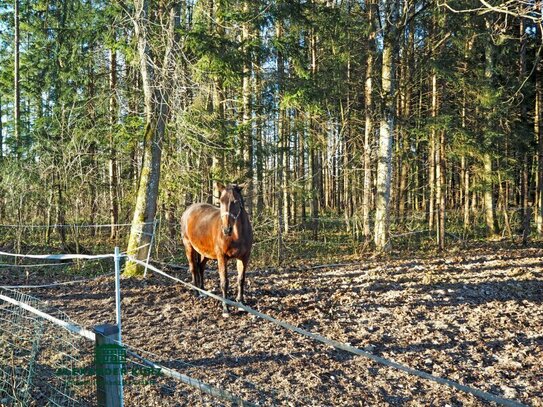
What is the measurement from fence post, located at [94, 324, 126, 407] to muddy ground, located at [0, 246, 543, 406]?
161 cm

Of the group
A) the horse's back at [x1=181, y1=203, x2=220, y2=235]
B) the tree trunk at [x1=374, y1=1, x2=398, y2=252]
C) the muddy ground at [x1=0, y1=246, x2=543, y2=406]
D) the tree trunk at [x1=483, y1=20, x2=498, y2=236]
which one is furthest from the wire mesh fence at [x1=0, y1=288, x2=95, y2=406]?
the tree trunk at [x1=483, y1=20, x2=498, y2=236]

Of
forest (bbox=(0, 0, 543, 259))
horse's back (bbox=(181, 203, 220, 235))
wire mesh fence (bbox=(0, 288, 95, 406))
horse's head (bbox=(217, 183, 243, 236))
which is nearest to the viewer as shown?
wire mesh fence (bbox=(0, 288, 95, 406))

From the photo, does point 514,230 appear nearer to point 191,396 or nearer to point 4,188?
point 191,396

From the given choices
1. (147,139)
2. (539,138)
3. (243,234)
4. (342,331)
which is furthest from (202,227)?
(539,138)

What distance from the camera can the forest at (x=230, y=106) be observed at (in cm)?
916

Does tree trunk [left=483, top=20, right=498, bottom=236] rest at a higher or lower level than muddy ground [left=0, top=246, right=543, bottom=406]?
higher

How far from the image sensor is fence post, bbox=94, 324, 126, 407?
95.0 inches

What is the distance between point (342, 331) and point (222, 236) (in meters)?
2.19

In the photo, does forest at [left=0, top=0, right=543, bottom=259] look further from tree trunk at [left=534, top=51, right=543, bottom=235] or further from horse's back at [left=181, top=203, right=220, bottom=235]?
horse's back at [left=181, top=203, right=220, bottom=235]

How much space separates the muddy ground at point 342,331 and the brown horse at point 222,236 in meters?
0.57

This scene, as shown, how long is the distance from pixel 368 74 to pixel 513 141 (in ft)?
23.0

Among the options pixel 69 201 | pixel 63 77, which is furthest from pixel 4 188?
pixel 63 77

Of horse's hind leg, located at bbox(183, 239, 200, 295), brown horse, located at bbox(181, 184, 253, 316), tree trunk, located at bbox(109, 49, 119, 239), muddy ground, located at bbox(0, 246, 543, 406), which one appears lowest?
muddy ground, located at bbox(0, 246, 543, 406)

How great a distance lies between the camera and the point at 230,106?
13414 mm
